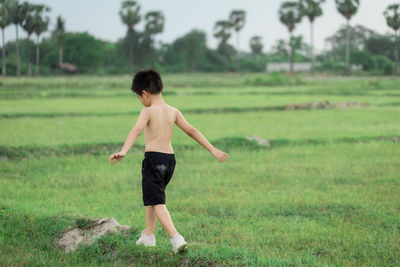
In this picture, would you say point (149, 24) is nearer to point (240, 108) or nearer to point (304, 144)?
point (240, 108)

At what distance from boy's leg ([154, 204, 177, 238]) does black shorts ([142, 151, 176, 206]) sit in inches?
2.1

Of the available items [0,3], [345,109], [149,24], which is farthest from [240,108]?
[149,24]

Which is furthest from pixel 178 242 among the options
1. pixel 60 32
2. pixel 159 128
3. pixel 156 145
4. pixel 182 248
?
pixel 60 32

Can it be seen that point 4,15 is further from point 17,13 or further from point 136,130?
point 136,130

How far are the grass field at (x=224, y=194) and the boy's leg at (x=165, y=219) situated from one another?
279 mm

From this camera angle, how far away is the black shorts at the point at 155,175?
391cm

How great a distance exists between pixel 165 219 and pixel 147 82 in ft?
3.39

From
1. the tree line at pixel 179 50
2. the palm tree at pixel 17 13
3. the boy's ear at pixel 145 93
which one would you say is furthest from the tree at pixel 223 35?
the boy's ear at pixel 145 93

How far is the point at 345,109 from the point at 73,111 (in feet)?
33.1

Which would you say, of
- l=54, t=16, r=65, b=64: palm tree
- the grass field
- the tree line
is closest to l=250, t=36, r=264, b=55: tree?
the tree line

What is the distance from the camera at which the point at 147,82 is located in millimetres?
3955

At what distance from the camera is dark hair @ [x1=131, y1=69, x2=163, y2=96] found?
3.94 meters

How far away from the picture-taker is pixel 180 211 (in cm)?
605

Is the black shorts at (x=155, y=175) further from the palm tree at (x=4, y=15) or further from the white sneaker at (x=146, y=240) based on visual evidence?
the palm tree at (x=4, y=15)
